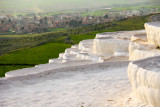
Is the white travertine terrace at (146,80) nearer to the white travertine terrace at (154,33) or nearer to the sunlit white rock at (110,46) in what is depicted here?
the white travertine terrace at (154,33)

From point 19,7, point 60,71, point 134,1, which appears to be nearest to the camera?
point 60,71

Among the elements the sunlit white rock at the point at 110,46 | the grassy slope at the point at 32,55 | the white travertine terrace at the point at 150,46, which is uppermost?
the white travertine terrace at the point at 150,46

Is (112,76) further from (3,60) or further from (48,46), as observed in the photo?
(48,46)

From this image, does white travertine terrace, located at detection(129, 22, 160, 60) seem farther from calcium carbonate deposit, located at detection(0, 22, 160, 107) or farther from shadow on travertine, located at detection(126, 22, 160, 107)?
shadow on travertine, located at detection(126, 22, 160, 107)

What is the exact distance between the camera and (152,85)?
533 cm

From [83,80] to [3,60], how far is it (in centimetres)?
2331

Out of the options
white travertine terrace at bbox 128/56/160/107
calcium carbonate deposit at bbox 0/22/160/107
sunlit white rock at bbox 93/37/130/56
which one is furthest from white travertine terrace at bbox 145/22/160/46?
white travertine terrace at bbox 128/56/160/107

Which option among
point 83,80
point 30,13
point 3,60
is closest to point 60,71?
point 83,80

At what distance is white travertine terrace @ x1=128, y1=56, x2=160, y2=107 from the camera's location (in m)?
5.28

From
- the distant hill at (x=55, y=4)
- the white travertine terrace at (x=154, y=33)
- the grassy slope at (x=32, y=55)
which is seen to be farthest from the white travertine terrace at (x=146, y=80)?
the distant hill at (x=55, y=4)

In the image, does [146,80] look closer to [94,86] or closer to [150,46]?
[94,86]

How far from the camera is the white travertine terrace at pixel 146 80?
5281mm

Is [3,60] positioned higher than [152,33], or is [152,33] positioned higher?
[152,33]

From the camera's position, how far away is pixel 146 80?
5410 mm
